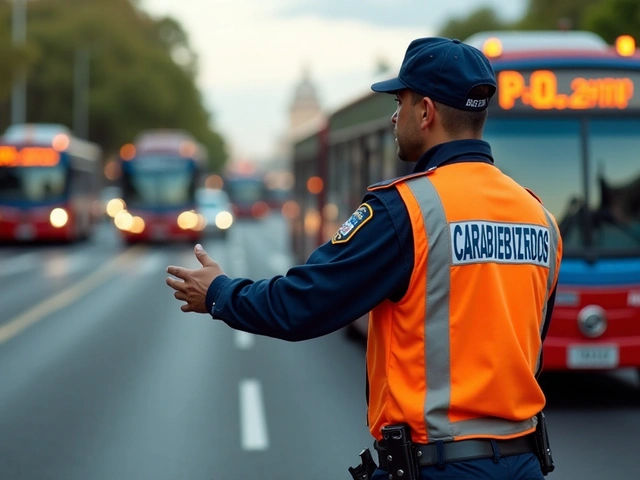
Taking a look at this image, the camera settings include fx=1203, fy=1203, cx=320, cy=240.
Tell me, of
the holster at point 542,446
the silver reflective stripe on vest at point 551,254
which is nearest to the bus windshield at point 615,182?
the silver reflective stripe on vest at point 551,254

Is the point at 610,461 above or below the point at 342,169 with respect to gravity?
below

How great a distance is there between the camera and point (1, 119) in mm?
72312

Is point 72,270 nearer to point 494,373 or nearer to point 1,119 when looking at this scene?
point 494,373

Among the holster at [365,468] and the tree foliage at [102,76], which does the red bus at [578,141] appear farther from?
the tree foliage at [102,76]

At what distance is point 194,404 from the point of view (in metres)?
9.41

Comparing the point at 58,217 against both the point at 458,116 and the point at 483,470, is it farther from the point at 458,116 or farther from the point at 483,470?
the point at 483,470

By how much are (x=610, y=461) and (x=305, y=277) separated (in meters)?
4.90

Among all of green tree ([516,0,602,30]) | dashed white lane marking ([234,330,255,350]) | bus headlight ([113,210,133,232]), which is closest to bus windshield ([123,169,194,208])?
bus headlight ([113,210,133,232])

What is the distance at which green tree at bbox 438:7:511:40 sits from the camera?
74500 millimetres

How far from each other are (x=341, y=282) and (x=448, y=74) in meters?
0.58

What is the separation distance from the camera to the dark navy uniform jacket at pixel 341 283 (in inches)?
111

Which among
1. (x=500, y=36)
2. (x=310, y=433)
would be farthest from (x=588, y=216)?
(x=310, y=433)

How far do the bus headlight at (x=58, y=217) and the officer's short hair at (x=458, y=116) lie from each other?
33.0 m

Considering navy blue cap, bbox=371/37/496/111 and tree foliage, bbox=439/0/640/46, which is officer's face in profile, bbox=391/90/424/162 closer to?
navy blue cap, bbox=371/37/496/111
